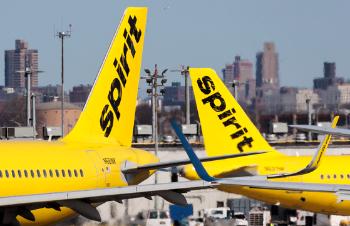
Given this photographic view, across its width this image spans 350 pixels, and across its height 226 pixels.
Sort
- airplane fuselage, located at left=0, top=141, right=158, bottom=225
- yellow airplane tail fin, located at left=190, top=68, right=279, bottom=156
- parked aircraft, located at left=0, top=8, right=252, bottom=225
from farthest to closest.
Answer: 1. yellow airplane tail fin, located at left=190, top=68, right=279, bottom=156
2. airplane fuselage, located at left=0, top=141, right=158, bottom=225
3. parked aircraft, located at left=0, top=8, right=252, bottom=225

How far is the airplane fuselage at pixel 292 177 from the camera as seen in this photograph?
54.8 m

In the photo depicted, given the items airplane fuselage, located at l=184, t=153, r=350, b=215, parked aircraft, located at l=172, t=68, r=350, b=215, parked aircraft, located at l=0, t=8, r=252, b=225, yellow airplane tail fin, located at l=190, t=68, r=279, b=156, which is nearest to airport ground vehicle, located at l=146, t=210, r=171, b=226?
parked aircraft, located at l=0, t=8, r=252, b=225

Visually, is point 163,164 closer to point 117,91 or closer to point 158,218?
point 158,218

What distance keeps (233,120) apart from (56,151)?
1926 centimetres

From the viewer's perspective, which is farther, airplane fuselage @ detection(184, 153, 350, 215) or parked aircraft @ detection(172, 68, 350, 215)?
parked aircraft @ detection(172, 68, 350, 215)

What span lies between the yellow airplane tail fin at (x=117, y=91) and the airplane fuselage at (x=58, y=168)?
2.85ft

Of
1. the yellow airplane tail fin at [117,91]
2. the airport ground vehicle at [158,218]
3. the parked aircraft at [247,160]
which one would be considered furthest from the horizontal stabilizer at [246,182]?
the parked aircraft at [247,160]

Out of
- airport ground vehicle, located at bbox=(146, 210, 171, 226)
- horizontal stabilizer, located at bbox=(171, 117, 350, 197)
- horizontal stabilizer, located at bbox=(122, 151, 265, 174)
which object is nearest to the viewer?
horizontal stabilizer, located at bbox=(171, 117, 350, 197)

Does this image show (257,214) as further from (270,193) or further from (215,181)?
(215,181)

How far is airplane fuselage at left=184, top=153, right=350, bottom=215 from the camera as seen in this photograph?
5478 centimetres

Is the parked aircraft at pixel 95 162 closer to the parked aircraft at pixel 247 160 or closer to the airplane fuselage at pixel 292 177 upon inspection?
the airplane fuselage at pixel 292 177

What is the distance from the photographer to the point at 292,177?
55250 mm

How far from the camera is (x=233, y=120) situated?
56.9 meters

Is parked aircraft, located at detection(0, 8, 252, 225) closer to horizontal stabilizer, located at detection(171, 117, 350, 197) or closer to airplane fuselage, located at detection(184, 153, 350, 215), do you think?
horizontal stabilizer, located at detection(171, 117, 350, 197)
